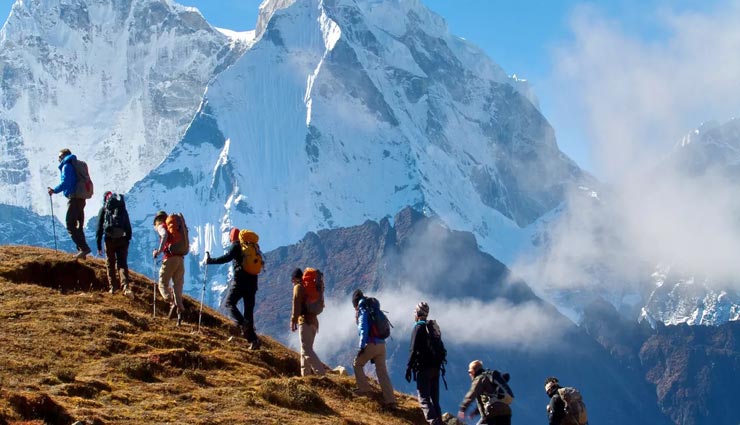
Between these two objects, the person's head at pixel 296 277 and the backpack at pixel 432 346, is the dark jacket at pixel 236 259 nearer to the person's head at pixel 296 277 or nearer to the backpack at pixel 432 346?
the person's head at pixel 296 277

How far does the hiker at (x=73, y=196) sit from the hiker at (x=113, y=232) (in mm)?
1102

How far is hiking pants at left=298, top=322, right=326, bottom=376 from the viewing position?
996 inches

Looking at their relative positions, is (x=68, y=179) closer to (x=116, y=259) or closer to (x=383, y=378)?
(x=116, y=259)

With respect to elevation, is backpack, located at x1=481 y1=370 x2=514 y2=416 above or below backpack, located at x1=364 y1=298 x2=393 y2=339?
below

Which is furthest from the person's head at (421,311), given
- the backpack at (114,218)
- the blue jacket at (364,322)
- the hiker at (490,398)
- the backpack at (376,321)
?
the backpack at (114,218)

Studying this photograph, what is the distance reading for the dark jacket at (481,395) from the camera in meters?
21.2

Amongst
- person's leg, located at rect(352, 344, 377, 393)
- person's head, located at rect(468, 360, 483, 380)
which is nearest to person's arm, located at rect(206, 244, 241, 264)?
person's leg, located at rect(352, 344, 377, 393)

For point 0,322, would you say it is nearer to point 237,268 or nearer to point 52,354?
point 52,354

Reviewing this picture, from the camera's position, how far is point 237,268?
25797 mm

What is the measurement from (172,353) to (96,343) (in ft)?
5.34

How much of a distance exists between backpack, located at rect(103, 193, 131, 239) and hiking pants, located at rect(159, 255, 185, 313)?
1.60 m

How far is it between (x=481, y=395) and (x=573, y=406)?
6.00ft

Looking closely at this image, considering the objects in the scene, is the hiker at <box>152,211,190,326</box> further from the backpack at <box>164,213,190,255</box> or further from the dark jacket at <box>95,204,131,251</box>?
the dark jacket at <box>95,204,131,251</box>

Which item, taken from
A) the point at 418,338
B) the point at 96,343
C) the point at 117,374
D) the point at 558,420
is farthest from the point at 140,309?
the point at 558,420
